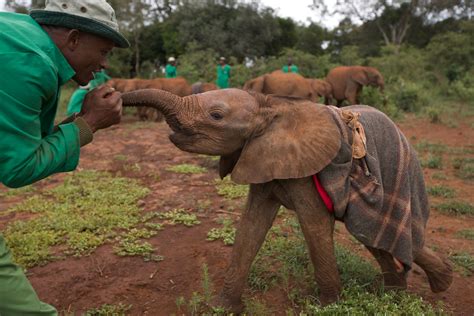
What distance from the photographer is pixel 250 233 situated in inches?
132

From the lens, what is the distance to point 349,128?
3.29 m

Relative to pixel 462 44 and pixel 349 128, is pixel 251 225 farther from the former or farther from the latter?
pixel 462 44

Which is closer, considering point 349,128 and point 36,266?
point 349,128

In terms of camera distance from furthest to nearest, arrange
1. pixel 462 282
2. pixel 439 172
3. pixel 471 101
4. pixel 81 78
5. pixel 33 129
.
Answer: pixel 471 101 → pixel 439 172 → pixel 462 282 → pixel 81 78 → pixel 33 129

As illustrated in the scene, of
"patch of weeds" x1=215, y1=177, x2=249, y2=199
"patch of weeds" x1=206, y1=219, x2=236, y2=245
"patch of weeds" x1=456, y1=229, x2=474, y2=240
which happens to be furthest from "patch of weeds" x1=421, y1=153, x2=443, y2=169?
"patch of weeds" x1=206, y1=219, x2=236, y2=245

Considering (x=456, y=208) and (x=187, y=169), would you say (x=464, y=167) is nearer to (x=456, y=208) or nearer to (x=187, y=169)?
(x=456, y=208)

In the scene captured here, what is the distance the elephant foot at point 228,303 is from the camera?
11.4 ft

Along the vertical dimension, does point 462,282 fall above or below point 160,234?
above

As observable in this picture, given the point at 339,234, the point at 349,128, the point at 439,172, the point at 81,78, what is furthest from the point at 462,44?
the point at 81,78

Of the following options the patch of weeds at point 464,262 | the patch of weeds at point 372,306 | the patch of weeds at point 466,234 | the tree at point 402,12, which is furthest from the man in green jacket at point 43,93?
the tree at point 402,12

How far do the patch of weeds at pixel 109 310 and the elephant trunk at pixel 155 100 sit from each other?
1589 mm

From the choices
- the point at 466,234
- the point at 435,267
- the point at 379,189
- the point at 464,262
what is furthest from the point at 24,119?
the point at 466,234

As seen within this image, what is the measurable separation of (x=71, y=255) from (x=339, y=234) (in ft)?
9.03

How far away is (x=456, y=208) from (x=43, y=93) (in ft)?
18.0
